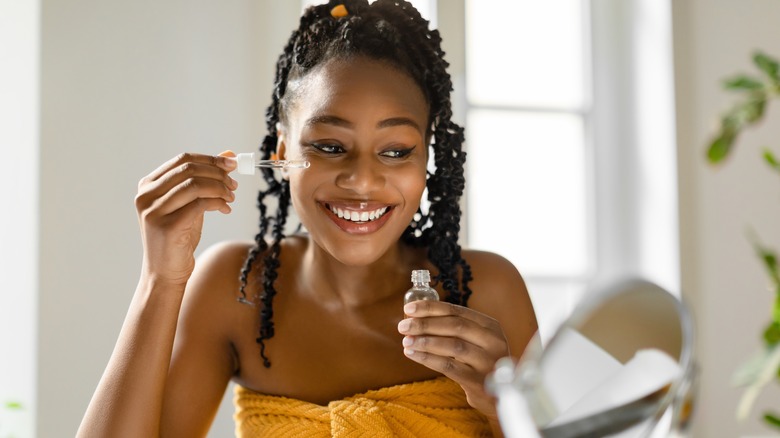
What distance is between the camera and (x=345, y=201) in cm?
131

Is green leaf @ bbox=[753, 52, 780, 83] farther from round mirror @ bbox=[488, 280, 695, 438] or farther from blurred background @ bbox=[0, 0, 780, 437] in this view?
blurred background @ bbox=[0, 0, 780, 437]

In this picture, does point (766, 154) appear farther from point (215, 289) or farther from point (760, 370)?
point (215, 289)

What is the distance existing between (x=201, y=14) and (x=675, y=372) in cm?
167

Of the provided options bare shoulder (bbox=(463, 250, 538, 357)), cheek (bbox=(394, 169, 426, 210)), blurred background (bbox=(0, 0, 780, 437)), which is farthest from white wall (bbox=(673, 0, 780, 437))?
cheek (bbox=(394, 169, 426, 210))

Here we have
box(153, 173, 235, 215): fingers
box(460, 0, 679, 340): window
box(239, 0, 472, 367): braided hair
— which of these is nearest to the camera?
box(153, 173, 235, 215): fingers

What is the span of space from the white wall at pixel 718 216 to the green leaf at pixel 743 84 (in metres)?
1.90

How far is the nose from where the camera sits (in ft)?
4.19

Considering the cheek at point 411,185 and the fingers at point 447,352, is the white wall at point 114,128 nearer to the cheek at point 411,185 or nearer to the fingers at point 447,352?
the cheek at point 411,185

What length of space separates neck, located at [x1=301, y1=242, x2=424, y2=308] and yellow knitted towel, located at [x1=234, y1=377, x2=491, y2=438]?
0.63ft

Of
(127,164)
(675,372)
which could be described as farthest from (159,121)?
(675,372)

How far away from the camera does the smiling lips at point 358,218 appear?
4.31ft

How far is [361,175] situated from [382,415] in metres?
0.36

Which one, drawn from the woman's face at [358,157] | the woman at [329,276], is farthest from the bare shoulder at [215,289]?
the woman's face at [358,157]

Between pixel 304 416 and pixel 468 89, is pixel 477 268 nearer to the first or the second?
pixel 304 416
